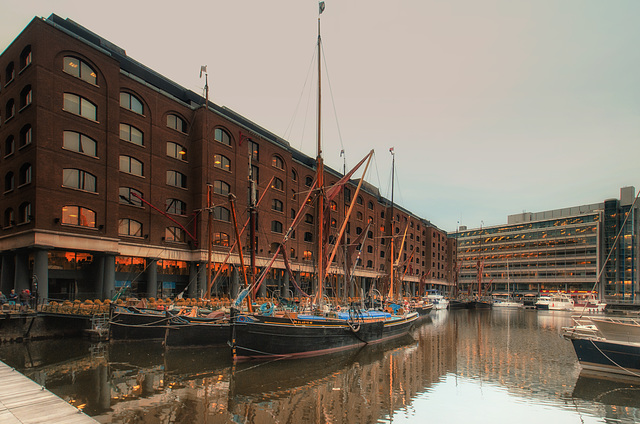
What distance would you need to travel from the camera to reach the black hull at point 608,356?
22062 mm

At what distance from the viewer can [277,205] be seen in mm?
61938

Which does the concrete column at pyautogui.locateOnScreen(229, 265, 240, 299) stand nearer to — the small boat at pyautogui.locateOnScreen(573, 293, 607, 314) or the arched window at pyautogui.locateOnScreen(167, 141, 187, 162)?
the arched window at pyautogui.locateOnScreen(167, 141, 187, 162)

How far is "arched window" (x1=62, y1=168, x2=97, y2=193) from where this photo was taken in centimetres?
3658

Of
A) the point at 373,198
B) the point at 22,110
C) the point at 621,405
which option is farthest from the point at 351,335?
the point at 373,198

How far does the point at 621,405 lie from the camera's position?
58.4 ft

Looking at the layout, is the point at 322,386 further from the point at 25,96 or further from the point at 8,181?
the point at 25,96

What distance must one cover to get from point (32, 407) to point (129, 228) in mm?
35043

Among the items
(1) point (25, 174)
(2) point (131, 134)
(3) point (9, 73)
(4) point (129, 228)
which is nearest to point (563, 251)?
(4) point (129, 228)

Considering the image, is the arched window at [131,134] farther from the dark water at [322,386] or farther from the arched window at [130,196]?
the dark water at [322,386]

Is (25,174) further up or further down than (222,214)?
further up

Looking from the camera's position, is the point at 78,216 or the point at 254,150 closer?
the point at 78,216

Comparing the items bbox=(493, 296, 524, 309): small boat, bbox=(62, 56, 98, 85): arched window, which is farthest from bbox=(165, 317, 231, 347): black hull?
bbox=(493, 296, 524, 309): small boat

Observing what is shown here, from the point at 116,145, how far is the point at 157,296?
56.1 feet

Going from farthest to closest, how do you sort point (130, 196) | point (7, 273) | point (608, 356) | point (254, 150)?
point (254, 150)
point (130, 196)
point (7, 273)
point (608, 356)
